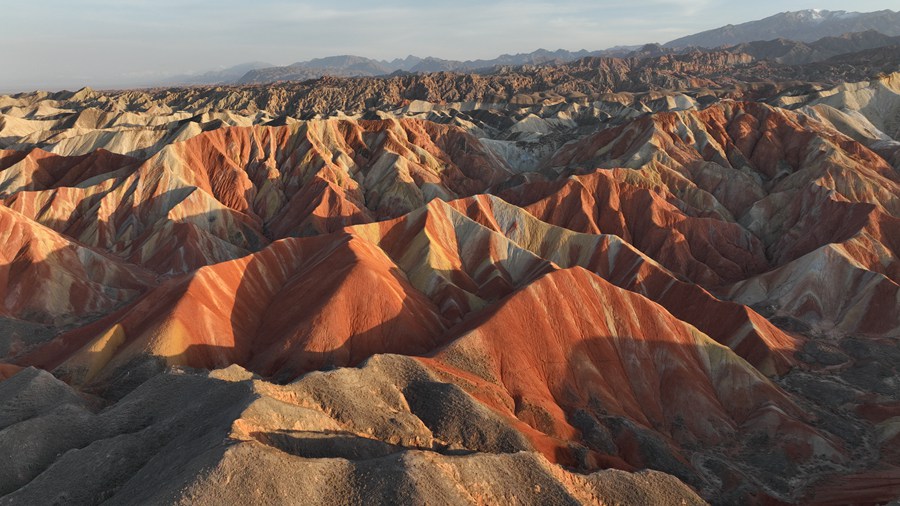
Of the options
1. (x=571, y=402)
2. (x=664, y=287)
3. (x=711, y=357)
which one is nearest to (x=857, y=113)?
(x=664, y=287)

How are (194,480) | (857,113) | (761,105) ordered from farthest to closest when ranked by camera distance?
(857,113) < (761,105) < (194,480)

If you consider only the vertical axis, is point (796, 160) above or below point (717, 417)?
above

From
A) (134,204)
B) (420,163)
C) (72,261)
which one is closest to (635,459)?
(72,261)

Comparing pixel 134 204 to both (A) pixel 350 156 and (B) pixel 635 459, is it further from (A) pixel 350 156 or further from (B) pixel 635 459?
(B) pixel 635 459

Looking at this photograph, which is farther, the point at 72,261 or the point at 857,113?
the point at 857,113

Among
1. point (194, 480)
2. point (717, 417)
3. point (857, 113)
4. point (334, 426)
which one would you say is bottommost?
point (717, 417)

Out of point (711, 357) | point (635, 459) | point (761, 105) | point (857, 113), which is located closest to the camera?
point (635, 459)
